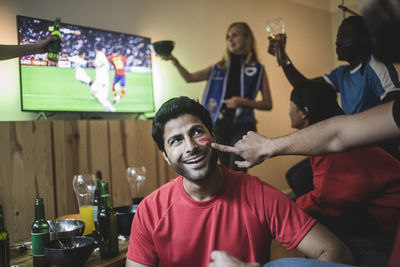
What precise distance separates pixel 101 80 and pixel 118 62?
0.80 ft

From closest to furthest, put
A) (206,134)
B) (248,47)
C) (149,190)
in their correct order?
(206,134) < (248,47) < (149,190)

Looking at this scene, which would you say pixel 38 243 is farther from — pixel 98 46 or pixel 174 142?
pixel 98 46

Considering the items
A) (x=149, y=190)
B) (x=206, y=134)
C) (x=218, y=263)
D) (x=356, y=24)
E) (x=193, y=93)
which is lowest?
(x=149, y=190)

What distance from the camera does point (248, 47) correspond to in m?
2.82

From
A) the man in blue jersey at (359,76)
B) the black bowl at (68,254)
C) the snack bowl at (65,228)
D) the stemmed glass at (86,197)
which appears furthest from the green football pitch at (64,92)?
the black bowl at (68,254)

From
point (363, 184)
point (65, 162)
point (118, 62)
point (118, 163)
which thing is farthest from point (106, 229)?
point (118, 62)

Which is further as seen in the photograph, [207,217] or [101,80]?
[101,80]

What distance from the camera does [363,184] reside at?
155 cm

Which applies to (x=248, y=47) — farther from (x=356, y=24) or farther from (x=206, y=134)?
(x=206, y=134)

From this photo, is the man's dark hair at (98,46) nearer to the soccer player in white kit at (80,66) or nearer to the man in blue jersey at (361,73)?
the soccer player in white kit at (80,66)

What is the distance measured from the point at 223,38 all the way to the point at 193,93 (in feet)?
2.81

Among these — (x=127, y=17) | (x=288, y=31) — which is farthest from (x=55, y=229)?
(x=288, y=31)

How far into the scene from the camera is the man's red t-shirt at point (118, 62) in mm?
3102

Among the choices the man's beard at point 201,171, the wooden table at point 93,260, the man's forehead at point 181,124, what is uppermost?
the man's forehead at point 181,124
